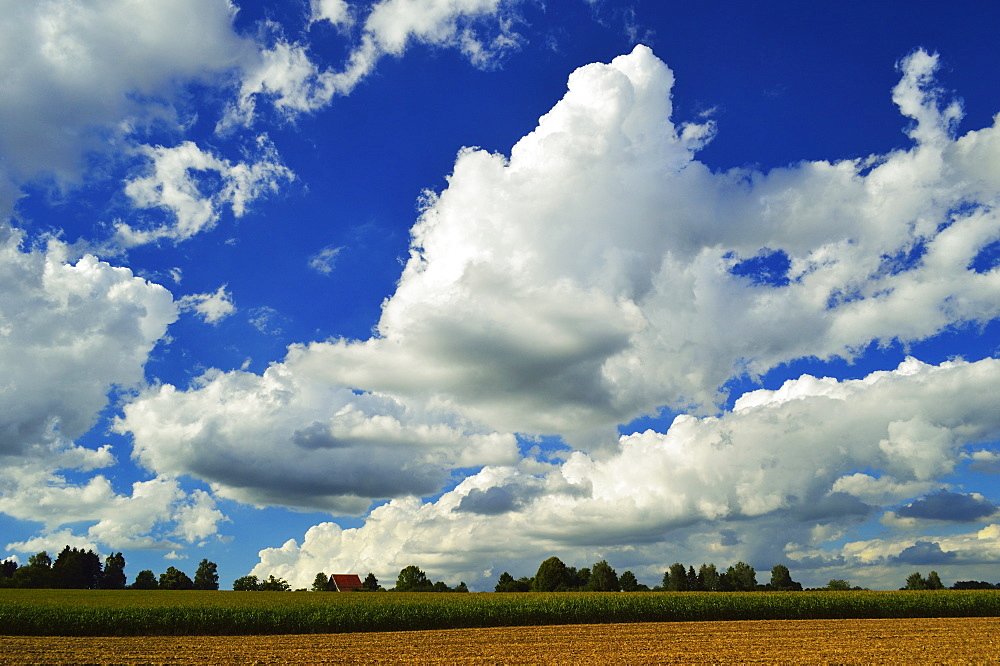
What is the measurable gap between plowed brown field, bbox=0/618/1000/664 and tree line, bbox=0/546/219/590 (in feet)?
324

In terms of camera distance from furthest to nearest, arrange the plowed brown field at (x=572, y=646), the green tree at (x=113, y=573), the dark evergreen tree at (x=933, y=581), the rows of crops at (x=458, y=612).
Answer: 1. the green tree at (x=113, y=573)
2. the dark evergreen tree at (x=933, y=581)
3. the rows of crops at (x=458, y=612)
4. the plowed brown field at (x=572, y=646)

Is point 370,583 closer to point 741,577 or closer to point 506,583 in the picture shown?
point 506,583

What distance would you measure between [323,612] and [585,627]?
16.8 m

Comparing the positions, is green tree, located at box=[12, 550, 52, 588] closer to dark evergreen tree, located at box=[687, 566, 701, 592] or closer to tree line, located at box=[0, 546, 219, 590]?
tree line, located at box=[0, 546, 219, 590]

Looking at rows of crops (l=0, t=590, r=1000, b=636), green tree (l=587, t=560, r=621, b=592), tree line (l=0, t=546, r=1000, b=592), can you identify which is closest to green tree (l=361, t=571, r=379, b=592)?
tree line (l=0, t=546, r=1000, b=592)

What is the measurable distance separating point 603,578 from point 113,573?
110710 millimetres

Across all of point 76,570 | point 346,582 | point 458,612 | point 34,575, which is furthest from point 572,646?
point 76,570

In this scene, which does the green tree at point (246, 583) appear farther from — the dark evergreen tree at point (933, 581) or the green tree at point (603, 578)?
the dark evergreen tree at point (933, 581)

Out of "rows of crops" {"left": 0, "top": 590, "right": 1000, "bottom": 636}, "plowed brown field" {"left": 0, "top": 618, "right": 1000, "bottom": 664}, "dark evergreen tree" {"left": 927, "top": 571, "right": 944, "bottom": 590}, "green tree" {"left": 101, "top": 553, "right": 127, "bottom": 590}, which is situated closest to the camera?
"plowed brown field" {"left": 0, "top": 618, "right": 1000, "bottom": 664}

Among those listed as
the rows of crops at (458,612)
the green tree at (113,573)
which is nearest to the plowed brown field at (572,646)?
the rows of crops at (458,612)

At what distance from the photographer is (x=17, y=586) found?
369 ft

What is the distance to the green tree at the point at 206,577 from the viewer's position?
134125mm

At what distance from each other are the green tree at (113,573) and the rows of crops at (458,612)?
394 feet

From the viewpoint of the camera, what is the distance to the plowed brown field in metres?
30.2
